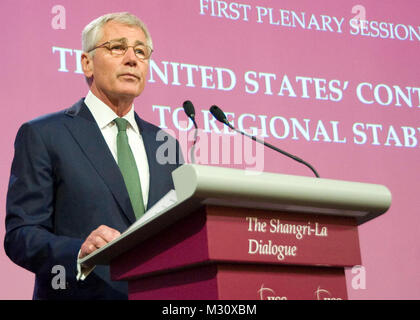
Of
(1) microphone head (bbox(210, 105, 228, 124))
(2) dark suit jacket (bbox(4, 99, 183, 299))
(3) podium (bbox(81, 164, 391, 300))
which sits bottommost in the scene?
(3) podium (bbox(81, 164, 391, 300))

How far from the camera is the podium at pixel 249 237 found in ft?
4.11

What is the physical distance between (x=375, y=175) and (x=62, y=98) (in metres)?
1.80

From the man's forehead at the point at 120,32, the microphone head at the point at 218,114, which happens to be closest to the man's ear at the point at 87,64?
the man's forehead at the point at 120,32

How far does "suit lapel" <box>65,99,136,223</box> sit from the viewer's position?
1963 millimetres

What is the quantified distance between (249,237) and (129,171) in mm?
853

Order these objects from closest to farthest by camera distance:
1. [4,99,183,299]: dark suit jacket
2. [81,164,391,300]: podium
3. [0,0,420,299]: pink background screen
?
1. [81,164,391,300]: podium
2. [4,99,183,299]: dark suit jacket
3. [0,0,420,299]: pink background screen

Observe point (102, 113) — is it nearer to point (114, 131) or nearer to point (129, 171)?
point (114, 131)

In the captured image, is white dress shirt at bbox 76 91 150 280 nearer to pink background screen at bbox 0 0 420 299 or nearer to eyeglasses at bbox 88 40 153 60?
eyeglasses at bbox 88 40 153 60

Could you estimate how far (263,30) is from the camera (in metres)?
3.72

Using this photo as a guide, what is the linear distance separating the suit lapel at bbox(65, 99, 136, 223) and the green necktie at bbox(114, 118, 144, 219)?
51mm

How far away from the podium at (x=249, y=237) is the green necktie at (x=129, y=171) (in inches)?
20.8

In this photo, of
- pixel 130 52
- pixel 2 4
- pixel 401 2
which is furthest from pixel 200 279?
pixel 401 2

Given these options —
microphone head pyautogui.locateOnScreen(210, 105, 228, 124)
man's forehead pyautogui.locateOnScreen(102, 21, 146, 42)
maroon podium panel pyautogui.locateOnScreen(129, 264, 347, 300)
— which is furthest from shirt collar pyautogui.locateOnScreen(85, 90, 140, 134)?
maroon podium panel pyautogui.locateOnScreen(129, 264, 347, 300)

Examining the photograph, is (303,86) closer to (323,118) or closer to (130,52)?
(323,118)
